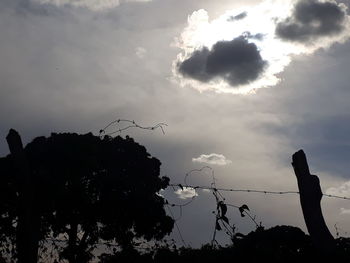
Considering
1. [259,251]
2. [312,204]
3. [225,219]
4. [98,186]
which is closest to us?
[225,219]

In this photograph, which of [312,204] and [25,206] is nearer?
[25,206]

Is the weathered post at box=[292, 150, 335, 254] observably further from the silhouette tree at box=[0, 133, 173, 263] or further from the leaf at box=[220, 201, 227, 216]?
the silhouette tree at box=[0, 133, 173, 263]

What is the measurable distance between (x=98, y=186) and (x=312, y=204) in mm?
28383

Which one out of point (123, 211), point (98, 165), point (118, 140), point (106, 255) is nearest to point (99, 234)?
point (123, 211)

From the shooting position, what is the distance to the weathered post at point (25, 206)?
9.19 meters

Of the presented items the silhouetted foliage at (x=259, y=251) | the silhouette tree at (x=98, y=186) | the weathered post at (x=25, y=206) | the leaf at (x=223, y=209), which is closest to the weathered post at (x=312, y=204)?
the silhouetted foliage at (x=259, y=251)

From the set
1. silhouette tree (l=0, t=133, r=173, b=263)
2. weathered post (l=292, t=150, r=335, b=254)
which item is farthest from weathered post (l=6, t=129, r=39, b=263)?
silhouette tree (l=0, t=133, r=173, b=263)

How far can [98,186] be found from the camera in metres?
36.6

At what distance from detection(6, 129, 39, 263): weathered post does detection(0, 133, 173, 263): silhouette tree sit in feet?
77.9

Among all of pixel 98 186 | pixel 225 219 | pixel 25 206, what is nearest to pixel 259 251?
pixel 225 219

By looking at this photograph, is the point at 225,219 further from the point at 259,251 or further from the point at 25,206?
the point at 25,206

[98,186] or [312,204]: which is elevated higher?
[98,186]

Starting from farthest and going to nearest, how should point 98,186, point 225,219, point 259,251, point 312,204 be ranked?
point 98,186 → point 259,251 → point 312,204 → point 225,219

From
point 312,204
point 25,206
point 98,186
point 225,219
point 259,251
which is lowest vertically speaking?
point 259,251
